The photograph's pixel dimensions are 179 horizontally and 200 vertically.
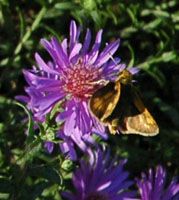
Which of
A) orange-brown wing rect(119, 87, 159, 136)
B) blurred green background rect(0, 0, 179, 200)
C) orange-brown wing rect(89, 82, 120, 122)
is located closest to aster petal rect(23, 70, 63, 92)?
orange-brown wing rect(89, 82, 120, 122)

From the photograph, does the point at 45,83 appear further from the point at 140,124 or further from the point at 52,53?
the point at 140,124

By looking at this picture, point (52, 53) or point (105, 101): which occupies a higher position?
point (52, 53)

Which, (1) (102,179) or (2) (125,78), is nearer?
(2) (125,78)

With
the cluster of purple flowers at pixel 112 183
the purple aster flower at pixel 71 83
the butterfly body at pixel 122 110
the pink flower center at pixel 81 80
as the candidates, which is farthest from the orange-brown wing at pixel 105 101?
the cluster of purple flowers at pixel 112 183

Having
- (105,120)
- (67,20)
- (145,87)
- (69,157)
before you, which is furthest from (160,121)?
(105,120)

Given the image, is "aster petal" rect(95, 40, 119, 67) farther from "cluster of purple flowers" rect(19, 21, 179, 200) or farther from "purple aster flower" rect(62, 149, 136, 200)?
"purple aster flower" rect(62, 149, 136, 200)

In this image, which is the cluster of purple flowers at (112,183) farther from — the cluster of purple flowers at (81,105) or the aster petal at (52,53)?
the aster petal at (52,53)

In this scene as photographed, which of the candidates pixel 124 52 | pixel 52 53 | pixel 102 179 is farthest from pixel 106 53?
pixel 124 52
